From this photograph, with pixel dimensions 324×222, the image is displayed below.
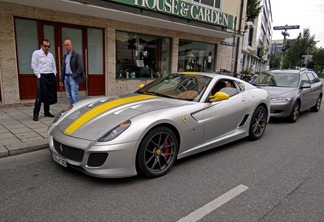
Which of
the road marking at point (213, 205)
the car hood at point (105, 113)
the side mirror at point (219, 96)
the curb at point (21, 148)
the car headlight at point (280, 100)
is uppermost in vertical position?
the side mirror at point (219, 96)

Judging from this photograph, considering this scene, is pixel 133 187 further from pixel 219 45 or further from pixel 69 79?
pixel 219 45

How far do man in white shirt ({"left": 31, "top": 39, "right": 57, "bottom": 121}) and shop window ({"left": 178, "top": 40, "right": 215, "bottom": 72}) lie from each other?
25.2 ft

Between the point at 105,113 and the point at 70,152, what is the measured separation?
706 mm

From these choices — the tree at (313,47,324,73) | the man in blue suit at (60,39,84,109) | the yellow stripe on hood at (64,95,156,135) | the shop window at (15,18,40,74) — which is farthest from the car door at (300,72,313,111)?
the tree at (313,47,324,73)

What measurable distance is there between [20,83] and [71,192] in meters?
6.34

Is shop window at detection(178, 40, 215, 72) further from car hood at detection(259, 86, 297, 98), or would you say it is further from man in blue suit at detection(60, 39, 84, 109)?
man in blue suit at detection(60, 39, 84, 109)

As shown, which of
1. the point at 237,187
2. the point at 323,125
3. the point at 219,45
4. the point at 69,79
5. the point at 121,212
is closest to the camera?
the point at 121,212

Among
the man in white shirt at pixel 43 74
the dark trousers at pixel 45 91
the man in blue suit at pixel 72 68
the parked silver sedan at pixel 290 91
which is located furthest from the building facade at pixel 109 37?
the parked silver sedan at pixel 290 91

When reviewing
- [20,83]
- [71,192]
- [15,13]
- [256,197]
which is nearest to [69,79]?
[20,83]

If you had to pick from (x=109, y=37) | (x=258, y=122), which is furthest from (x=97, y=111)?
(x=109, y=37)

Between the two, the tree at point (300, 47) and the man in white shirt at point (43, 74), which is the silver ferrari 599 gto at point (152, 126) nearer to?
the man in white shirt at point (43, 74)

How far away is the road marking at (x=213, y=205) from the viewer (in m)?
2.52

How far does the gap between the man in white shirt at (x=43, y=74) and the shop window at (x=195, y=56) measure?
7.69 meters

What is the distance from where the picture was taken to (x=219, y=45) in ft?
47.7
